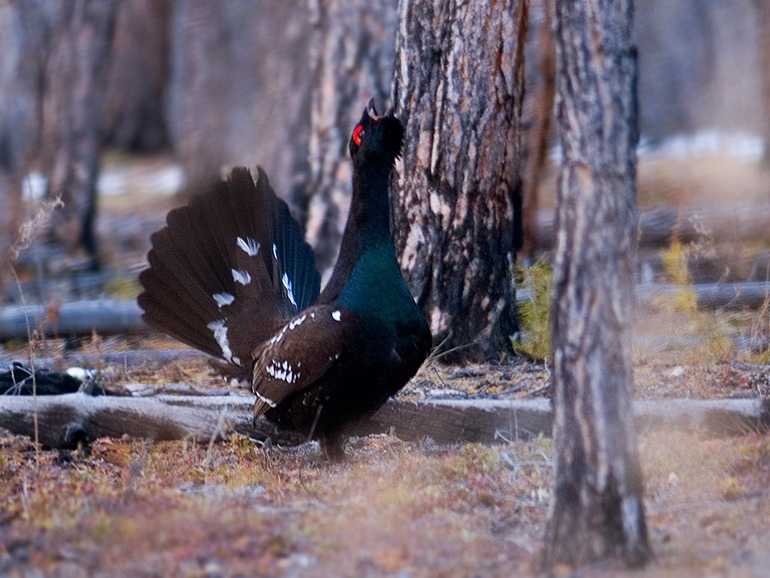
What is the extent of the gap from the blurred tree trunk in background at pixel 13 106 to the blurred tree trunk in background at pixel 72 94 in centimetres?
16

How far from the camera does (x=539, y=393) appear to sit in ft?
17.9

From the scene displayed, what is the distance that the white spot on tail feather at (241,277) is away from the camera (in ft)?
19.2

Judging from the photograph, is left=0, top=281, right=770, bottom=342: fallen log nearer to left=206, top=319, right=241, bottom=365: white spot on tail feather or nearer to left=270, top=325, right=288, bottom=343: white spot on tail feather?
left=206, top=319, right=241, bottom=365: white spot on tail feather

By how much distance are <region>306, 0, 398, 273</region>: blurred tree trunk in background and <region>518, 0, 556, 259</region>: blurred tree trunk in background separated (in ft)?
4.42

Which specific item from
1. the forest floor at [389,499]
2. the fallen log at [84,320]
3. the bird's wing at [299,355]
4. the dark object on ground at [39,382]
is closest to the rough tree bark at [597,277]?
the forest floor at [389,499]

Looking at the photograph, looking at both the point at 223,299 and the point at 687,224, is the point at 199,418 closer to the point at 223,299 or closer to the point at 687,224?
the point at 223,299

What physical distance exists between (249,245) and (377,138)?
1268mm

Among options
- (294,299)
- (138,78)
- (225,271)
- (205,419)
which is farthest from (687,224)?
(138,78)

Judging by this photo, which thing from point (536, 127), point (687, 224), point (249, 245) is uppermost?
point (536, 127)

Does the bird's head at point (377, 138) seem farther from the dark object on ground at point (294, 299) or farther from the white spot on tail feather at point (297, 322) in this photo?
the white spot on tail feather at point (297, 322)

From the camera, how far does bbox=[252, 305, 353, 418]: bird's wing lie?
4.73m

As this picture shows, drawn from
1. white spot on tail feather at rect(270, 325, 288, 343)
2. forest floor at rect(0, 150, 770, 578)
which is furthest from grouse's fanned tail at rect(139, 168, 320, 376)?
forest floor at rect(0, 150, 770, 578)

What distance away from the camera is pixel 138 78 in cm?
1425

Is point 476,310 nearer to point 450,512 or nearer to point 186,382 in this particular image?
point 186,382
